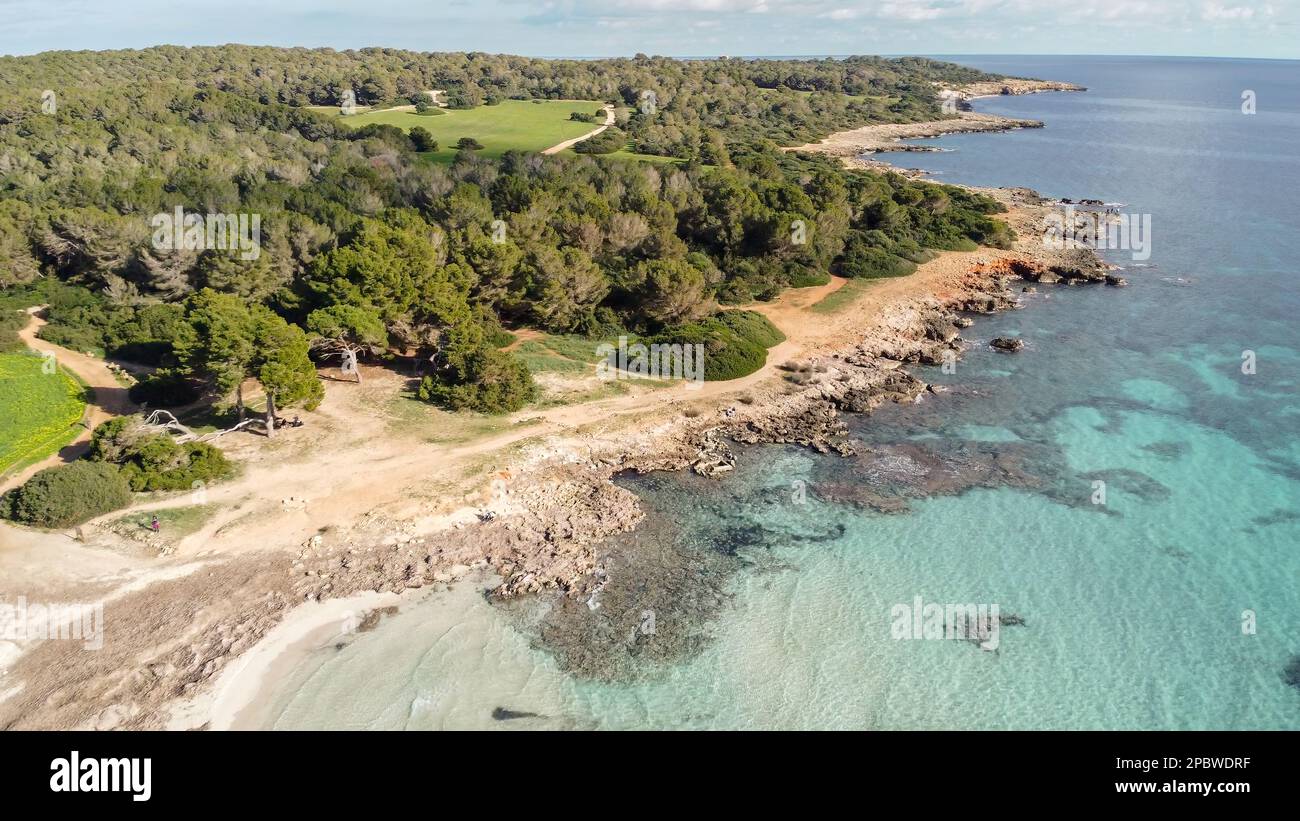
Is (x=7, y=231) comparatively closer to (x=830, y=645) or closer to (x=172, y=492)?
(x=172, y=492)

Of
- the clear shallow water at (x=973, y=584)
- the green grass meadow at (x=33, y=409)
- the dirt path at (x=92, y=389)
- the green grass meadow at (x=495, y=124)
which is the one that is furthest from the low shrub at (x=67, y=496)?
the green grass meadow at (x=495, y=124)

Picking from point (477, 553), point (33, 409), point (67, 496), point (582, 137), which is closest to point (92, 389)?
point (33, 409)

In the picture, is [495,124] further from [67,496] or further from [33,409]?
[67,496]

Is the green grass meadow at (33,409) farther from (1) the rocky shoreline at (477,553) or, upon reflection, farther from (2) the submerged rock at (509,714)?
(2) the submerged rock at (509,714)

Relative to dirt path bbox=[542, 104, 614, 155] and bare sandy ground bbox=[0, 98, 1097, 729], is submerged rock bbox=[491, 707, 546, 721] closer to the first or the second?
bare sandy ground bbox=[0, 98, 1097, 729]

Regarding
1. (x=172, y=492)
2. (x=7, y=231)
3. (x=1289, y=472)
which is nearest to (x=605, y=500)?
(x=172, y=492)
